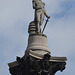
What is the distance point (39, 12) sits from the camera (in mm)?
22109

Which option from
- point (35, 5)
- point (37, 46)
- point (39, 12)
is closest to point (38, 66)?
point (37, 46)

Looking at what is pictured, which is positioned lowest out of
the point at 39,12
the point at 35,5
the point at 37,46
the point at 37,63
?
the point at 37,63

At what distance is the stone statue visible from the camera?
2188 centimetres

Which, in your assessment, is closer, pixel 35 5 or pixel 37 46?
pixel 37 46

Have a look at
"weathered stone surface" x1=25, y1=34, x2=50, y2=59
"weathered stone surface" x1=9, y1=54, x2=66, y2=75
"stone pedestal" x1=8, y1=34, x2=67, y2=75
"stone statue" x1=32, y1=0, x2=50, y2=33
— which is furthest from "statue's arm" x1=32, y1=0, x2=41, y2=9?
"weathered stone surface" x1=9, y1=54, x2=66, y2=75

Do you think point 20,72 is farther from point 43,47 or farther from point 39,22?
point 39,22

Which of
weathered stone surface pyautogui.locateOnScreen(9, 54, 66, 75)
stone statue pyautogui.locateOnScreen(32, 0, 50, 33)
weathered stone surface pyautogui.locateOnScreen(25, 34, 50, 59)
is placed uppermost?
stone statue pyautogui.locateOnScreen(32, 0, 50, 33)

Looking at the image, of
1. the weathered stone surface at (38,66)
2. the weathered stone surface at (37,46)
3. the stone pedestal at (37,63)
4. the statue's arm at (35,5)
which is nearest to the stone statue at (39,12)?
the statue's arm at (35,5)

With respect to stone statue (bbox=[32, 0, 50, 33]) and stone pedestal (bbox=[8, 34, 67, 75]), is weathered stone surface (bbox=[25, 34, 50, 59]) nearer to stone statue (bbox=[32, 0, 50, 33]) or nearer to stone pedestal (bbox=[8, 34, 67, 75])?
stone pedestal (bbox=[8, 34, 67, 75])

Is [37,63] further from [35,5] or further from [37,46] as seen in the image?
[35,5]

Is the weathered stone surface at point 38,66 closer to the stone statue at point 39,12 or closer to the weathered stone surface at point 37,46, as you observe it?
the weathered stone surface at point 37,46

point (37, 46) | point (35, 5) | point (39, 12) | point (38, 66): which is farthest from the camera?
point (35, 5)

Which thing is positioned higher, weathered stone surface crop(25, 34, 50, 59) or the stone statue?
the stone statue

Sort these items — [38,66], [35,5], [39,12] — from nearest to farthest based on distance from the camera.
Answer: [38,66], [39,12], [35,5]
